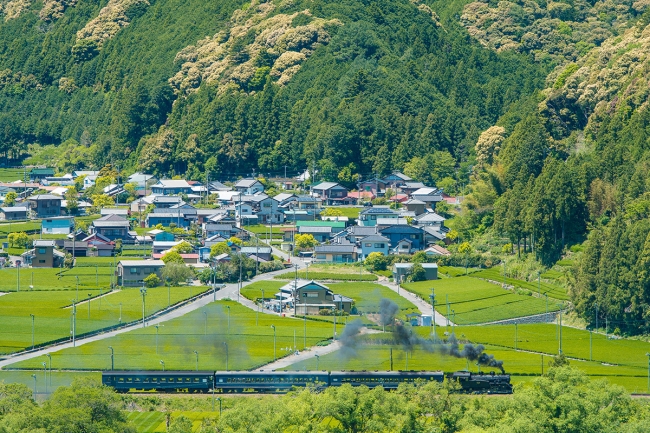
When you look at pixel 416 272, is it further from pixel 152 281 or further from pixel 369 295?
pixel 152 281

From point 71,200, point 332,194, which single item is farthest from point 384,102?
point 71,200

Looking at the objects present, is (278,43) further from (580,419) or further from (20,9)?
(580,419)

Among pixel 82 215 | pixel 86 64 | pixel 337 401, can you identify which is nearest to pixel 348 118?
pixel 82 215

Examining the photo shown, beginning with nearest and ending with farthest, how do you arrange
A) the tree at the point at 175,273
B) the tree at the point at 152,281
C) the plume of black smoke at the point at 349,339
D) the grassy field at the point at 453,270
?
the plume of black smoke at the point at 349,339 → the tree at the point at 152,281 → the tree at the point at 175,273 → the grassy field at the point at 453,270

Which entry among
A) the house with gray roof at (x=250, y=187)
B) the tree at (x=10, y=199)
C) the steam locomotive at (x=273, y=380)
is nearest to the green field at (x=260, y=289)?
the steam locomotive at (x=273, y=380)

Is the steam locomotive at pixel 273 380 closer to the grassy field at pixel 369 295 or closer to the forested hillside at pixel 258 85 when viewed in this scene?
the grassy field at pixel 369 295

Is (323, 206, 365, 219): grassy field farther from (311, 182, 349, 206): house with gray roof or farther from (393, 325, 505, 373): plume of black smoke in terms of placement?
(393, 325, 505, 373): plume of black smoke

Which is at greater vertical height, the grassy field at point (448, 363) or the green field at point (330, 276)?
the grassy field at point (448, 363)

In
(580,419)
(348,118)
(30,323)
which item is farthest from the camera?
(348,118)
